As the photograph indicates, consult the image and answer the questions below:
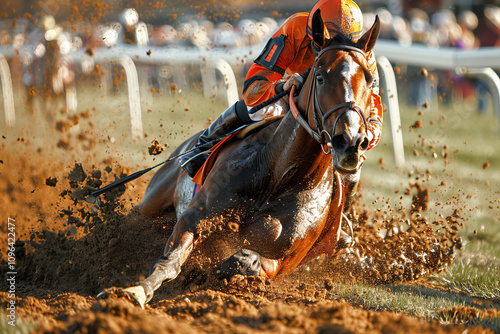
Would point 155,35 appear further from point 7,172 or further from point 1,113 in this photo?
point 7,172

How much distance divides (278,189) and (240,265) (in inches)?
20.9

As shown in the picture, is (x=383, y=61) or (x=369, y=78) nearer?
(x=369, y=78)

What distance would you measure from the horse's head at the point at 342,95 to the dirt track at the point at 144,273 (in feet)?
2.54

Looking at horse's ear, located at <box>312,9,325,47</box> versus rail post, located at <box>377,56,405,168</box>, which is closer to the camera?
horse's ear, located at <box>312,9,325,47</box>

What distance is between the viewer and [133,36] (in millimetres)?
8305

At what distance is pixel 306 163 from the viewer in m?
3.17

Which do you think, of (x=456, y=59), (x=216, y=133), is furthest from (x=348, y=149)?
(x=456, y=59)

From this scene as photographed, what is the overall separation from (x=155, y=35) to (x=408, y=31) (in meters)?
4.34

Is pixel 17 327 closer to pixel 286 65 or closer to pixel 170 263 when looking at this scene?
pixel 170 263

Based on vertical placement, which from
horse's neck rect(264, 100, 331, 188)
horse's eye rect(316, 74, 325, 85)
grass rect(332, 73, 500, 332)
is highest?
horse's eye rect(316, 74, 325, 85)

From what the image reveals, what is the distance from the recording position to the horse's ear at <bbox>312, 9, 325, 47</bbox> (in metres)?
2.86

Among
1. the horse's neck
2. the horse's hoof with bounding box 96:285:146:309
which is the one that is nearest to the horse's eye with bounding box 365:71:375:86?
the horse's neck

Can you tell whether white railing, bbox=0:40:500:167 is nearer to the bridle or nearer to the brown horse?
the brown horse

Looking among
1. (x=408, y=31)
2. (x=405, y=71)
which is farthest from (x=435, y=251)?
(x=408, y=31)
